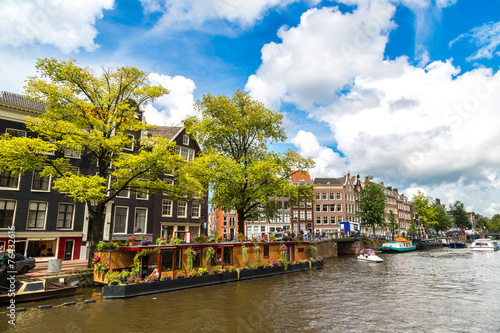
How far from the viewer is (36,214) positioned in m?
28.9

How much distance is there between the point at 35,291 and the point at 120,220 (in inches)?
689

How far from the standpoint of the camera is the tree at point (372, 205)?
73562 mm

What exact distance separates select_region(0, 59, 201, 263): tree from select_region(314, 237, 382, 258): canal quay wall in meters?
34.9

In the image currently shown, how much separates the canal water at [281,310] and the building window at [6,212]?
491 inches

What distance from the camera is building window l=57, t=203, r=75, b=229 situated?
30.2 metres

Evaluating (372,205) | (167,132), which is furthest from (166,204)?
(372,205)

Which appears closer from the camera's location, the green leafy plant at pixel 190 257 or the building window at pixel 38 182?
the green leafy plant at pixel 190 257

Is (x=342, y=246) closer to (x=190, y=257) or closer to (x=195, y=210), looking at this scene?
(x=195, y=210)

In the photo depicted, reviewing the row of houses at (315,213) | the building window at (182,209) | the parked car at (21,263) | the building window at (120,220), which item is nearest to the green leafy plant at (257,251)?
the building window at (182,209)

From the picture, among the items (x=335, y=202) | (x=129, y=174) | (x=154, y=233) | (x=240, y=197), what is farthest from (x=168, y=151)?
(x=335, y=202)

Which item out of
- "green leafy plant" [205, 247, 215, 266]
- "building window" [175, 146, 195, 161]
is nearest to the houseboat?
"green leafy plant" [205, 247, 215, 266]

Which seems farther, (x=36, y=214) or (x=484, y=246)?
(x=484, y=246)

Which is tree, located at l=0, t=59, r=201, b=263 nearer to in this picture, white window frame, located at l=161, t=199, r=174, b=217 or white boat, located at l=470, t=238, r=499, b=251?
white window frame, located at l=161, t=199, r=174, b=217

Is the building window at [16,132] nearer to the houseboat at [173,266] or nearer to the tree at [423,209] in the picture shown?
the houseboat at [173,266]
